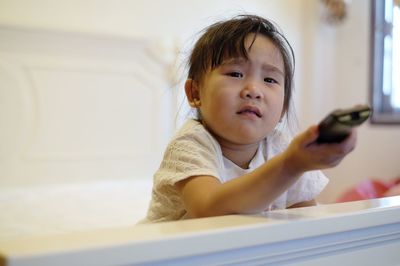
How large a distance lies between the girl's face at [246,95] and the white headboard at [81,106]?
4.45ft

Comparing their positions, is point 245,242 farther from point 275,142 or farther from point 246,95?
point 275,142

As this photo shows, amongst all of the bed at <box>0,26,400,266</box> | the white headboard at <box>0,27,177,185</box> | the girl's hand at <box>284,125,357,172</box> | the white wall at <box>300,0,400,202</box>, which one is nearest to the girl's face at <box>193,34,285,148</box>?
the girl's hand at <box>284,125,357,172</box>

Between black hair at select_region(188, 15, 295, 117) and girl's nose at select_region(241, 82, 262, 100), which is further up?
black hair at select_region(188, 15, 295, 117)

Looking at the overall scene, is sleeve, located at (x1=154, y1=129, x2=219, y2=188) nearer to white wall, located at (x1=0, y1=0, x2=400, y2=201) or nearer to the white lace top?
the white lace top

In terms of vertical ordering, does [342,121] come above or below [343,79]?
below

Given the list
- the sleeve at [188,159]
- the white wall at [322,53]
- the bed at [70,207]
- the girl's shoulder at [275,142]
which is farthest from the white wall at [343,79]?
the sleeve at [188,159]

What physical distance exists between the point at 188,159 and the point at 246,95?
14cm

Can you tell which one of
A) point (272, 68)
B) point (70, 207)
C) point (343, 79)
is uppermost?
point (343, 79)

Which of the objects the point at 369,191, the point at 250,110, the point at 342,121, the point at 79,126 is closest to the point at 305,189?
the point at 250,110

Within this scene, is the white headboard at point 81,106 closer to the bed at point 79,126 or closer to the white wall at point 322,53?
the bed at point 79,126

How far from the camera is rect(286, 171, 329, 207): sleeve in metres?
0.92

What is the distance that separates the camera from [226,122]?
0.80 m

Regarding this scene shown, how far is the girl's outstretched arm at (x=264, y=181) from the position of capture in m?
0.51

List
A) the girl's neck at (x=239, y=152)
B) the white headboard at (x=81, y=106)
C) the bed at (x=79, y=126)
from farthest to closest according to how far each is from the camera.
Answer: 1. the white headboard at (x=81, y=106)
2. the bed at (x=79, y=126)
3. the girl's neck at (x=239, y=152)
